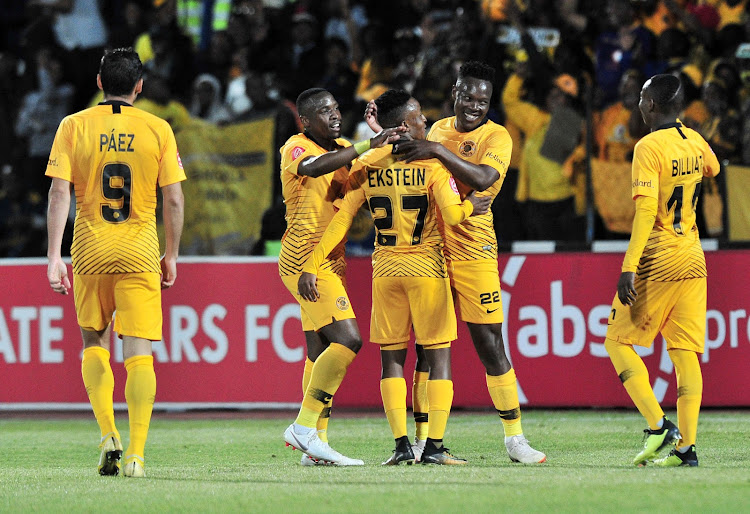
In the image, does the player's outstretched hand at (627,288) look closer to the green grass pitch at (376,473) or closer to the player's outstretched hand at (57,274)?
the green grass pitch at (376,473)

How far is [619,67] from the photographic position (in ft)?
40.1

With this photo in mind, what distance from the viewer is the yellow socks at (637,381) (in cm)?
690

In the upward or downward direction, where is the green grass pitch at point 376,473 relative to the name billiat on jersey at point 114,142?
downward

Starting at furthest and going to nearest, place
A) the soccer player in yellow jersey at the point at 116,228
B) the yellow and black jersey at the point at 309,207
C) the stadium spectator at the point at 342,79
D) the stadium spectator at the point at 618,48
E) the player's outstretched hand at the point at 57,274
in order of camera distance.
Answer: the stadium spectator at the point at 342,79 < the stadium spectator at the point at 618,48 < the yellow and black jersey at the point at 309,207 < the soccer player in yellow jersey at the point at 116,228 < the player's outstretched hand at the point at 57,274

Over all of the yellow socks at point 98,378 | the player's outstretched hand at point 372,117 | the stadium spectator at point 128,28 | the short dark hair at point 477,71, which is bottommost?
the yellow socks at point 98,378

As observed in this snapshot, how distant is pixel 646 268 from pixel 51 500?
3586 millimetres

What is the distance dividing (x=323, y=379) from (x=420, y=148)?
1545mm

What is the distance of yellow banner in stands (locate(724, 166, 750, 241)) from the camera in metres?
10.3

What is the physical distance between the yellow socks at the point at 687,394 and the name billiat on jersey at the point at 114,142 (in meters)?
3.43

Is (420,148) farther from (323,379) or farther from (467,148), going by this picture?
(323,379)

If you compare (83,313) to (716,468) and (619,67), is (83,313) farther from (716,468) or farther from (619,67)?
(619,67)

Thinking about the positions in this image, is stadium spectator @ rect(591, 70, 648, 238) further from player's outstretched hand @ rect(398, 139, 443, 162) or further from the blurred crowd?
player's outstretched hand @ rect(398, 139, 443, 162)

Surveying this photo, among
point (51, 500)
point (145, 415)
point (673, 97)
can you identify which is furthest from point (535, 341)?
point (51, 500)

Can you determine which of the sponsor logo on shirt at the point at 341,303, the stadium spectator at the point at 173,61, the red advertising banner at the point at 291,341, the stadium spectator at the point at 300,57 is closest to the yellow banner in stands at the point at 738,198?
the red advertising banner at the point at 291,341
